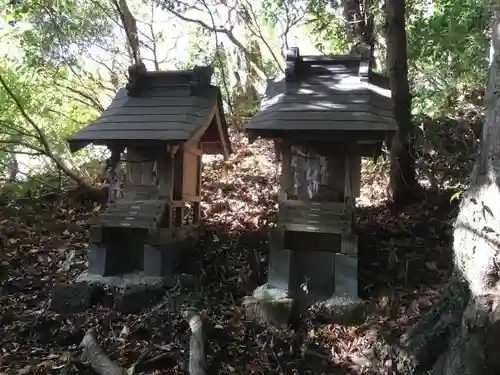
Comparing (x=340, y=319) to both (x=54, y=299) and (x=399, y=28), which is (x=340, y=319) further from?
(x=399, y=28)

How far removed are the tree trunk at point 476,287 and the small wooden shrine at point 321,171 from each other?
149 cm

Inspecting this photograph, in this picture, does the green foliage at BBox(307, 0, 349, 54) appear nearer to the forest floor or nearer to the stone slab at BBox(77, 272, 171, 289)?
the forest floor

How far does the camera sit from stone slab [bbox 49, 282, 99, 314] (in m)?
6.66

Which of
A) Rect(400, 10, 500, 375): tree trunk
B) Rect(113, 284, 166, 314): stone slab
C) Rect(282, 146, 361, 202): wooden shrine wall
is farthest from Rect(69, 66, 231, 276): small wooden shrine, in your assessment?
Rect(400, 10, 500, 375): tree trunk

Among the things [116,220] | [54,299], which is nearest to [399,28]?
[116,220]

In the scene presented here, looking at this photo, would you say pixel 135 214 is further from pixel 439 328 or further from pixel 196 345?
pixel 439 328

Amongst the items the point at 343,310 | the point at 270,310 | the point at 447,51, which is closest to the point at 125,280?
the point at 270,310

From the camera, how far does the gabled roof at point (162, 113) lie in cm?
682

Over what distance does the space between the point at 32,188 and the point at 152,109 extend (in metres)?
4.51

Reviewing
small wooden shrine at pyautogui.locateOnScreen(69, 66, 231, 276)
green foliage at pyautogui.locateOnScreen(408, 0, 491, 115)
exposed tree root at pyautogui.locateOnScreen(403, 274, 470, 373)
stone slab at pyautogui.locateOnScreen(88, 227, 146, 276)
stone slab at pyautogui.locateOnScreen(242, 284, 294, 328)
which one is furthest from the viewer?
green foliage at pyautogui.locateOnScreen(408, 0, 491, 115)

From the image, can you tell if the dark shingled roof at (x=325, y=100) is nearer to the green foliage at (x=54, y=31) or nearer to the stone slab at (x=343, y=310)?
the stone slab at (x=343, y=310)

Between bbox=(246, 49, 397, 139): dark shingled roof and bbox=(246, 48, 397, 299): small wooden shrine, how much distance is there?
0.04 feet

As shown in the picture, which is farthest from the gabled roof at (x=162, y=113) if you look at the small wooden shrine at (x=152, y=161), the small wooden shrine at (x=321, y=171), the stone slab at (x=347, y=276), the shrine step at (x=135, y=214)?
the stone slab at (x=347, y=276)

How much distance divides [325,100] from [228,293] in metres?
2.92
